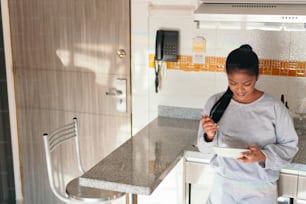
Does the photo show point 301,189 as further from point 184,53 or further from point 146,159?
point 184,53

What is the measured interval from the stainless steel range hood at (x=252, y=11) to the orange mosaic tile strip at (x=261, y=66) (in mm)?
401

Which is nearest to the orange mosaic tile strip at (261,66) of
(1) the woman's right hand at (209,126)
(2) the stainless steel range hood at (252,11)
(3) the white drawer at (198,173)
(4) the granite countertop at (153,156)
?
(4) the granite countertop at (153,156)

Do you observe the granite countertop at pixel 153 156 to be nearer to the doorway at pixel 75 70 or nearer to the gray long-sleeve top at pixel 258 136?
the gray long-sleeve top at pixel 258 136

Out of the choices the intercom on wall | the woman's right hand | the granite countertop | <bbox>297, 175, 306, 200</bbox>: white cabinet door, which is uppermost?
the intercom on wall

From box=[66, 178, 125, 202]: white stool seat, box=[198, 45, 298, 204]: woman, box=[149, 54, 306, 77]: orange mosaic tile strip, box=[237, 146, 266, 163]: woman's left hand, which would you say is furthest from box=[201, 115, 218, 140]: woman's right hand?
box=[149, 54, 306, 77]: orange mosaic tile strip

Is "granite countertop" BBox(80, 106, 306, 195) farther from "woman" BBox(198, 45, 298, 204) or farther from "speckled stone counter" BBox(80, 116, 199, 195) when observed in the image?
"woman" BBox(198, 45, 298, 204)

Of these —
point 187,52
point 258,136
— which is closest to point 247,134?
point 258,136

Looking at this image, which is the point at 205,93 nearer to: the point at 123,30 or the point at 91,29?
the point at 123,30

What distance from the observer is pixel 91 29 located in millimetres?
3064

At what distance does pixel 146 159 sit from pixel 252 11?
2.90 feet

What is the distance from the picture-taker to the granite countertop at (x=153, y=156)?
199 cm

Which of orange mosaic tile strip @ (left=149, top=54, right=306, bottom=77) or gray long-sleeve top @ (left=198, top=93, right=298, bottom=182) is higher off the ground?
orange mosaic tile strip @ (left=149, top=54, right=306, bottom=77)

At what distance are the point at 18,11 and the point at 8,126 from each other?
833 mm

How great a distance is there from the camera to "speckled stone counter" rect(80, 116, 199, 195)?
1980mm
